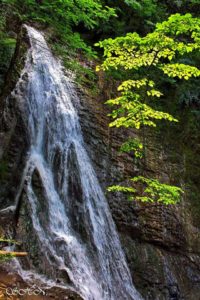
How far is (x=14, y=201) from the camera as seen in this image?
692cm

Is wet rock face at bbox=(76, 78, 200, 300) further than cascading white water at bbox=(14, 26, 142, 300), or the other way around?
wet rock face at bbox=(76, 78, 200, 300)

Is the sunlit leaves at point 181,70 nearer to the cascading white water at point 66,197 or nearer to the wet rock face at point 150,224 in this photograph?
the cascading white water at point 66,197

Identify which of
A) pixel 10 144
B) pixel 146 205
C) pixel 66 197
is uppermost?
pixel 10 144

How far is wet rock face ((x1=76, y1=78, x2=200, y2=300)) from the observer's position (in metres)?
8.54

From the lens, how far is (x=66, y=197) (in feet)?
25.0

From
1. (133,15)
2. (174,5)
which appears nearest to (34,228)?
(133,15)

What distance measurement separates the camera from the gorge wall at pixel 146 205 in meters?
7.66

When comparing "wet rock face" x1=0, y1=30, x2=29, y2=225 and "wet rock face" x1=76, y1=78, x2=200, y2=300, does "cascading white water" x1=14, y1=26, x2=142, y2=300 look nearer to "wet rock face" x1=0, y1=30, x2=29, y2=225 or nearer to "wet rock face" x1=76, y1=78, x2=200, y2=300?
"wet rock face" x1=0, y1=30, x2=29, y2=225

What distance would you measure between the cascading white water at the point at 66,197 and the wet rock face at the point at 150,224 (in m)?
0.42

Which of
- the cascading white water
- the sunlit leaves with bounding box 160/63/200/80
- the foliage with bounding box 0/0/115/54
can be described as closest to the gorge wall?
the cascading white water

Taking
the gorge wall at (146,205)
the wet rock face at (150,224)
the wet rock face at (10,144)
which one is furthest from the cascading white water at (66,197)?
the wet rock face at (150,224)

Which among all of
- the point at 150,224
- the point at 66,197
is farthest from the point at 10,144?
the point at 150,224

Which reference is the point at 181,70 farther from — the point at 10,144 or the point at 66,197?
the point at 10,144

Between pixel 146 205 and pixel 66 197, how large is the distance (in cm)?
253
